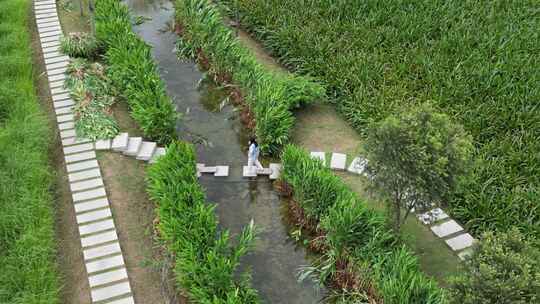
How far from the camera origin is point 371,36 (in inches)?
577

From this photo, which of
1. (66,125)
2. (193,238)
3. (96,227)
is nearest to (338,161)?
(193,238)

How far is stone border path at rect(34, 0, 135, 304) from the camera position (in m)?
8.79

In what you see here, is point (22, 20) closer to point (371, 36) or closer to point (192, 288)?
point (371, 36)

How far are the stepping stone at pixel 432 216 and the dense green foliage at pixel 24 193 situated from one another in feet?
19.9

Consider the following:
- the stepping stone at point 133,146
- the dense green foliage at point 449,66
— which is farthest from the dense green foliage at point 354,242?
the stepping stone at point 133,146

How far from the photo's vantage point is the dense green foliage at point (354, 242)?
26.6ft

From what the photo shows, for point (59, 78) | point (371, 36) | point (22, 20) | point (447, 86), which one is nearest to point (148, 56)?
point (59, 78)

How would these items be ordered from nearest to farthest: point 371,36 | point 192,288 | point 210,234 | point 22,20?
point 192,288, point 210,234, point 371,36, point 22,20

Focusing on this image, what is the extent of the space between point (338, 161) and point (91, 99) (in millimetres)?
5834

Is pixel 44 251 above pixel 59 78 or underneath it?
underneath

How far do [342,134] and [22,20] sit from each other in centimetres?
1017

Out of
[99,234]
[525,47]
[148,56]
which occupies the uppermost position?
[525,47]

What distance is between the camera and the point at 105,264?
29.9ft

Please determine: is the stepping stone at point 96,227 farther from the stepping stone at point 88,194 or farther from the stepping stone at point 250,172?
the stepping stone at point 250,172
